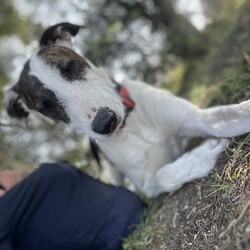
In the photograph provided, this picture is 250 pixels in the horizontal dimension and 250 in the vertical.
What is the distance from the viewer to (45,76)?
2.90 metres

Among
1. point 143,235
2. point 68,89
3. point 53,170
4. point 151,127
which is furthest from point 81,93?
point 143,235

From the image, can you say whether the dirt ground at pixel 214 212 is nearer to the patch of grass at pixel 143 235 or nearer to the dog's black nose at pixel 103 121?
the patch of grass at pixel 143 235

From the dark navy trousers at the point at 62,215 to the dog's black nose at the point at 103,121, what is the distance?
504 millimetres

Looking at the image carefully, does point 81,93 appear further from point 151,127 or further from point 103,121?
point 151,127

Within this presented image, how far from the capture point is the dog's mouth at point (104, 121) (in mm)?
2547

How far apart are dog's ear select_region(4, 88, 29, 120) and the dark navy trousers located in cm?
56

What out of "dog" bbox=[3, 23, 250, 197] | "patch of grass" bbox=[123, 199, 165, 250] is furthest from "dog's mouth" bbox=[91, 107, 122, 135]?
"patch of grass" bbox=[123, 199, 165, 250]

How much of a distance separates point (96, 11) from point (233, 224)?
5.04 metres

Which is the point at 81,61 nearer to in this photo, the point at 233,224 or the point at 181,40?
the point at 233,224

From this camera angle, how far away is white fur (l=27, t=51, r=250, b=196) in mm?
2633

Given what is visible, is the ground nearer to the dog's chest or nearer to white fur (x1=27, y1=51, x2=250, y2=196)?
white fur (x1=27, y1=51, x2=250, y2=196)

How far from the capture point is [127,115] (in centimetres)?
305

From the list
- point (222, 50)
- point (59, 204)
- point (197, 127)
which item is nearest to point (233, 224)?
point (197, 127)

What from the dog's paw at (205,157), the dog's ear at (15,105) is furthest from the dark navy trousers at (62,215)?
the dog's ear at (15,105)
